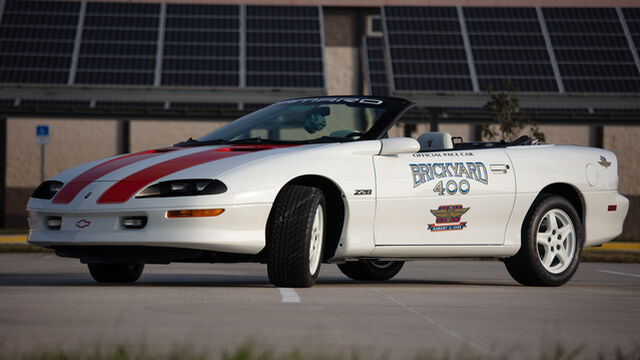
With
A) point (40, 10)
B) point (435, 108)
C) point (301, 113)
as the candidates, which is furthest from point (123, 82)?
point (301, 113)

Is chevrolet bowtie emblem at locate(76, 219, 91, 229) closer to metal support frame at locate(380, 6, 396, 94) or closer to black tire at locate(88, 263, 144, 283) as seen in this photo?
black tire at locate(88, 263, 144, 283)

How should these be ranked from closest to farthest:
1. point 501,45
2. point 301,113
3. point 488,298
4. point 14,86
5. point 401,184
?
point 488,298, point 401,184, point 301,113, point 14,86, point 501,45

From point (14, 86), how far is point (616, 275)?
44.0ft

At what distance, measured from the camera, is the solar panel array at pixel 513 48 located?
71.1 feet

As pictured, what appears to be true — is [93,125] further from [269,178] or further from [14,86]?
[269,178]

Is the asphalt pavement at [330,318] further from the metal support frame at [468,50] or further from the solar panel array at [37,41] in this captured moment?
the solar panel array at [37,41]

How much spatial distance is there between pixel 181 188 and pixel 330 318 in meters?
1.95

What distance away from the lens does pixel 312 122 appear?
27.7 ft

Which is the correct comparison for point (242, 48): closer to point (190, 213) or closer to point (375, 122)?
point (375, 122)

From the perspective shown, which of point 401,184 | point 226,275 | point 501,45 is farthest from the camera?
point 501,45

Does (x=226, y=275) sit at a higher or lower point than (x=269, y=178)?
lower

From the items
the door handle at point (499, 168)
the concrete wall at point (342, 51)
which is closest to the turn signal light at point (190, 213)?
the door handle at point (499, 168)

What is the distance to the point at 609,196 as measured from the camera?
9.53 m

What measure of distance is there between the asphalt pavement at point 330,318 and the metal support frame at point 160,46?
13080mm
